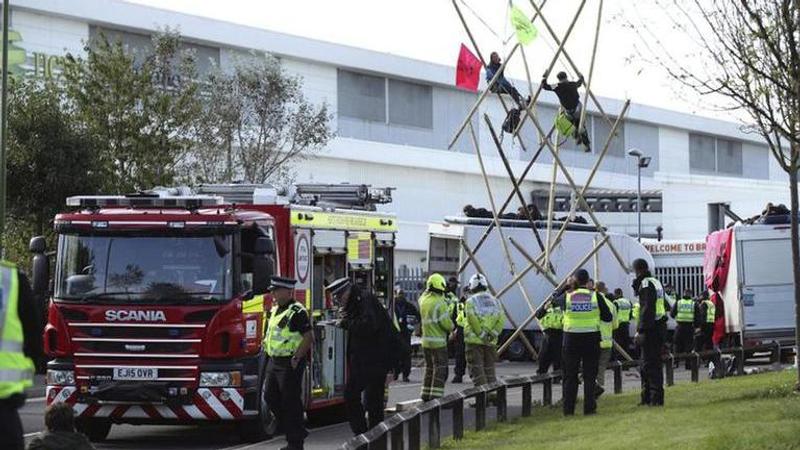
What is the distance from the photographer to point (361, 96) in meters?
60.3

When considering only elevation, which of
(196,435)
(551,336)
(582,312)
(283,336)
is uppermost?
(582,312)

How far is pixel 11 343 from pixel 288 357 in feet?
25.7

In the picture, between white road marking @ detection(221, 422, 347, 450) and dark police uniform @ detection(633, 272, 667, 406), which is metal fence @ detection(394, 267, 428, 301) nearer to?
white road marking @ detection(221, 422, 347, 450)

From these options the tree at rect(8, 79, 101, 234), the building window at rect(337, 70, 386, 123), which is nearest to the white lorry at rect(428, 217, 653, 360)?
the tree at rect(8, 79, 101, 234)

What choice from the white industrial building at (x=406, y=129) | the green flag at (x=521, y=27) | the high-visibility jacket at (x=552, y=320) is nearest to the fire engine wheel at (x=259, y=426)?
the high-visibility jacket at (x=552, y=320)

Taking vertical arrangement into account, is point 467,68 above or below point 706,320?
above

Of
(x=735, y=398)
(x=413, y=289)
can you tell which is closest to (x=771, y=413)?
(x=735, y=398)

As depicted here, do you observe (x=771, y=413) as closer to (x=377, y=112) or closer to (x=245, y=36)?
(x=245, y=36)

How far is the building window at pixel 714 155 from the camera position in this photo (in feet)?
Answer: 266

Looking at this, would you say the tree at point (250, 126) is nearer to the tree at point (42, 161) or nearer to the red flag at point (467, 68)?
the tree at point (42, 161)

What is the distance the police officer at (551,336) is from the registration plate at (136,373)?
24.9ft

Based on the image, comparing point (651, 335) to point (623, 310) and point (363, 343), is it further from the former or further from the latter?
point (623, 310)

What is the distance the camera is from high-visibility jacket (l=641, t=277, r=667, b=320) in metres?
19.2

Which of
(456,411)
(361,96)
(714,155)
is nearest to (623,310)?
(456,411)
